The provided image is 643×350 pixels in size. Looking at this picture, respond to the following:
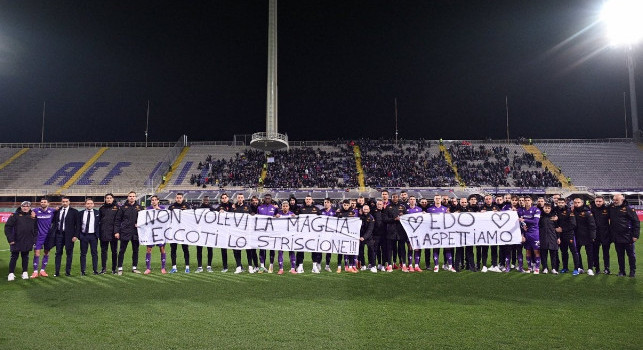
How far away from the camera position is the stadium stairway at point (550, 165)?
36.5m

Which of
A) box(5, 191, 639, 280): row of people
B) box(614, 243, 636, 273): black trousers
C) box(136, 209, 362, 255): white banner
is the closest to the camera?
box(614, 243, 636, 273): black trousers

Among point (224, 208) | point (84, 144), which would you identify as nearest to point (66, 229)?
point (224, 208)

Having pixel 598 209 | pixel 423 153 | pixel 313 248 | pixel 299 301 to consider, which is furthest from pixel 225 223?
pixel 423 153

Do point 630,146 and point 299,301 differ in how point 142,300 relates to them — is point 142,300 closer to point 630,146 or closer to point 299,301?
point 299,301

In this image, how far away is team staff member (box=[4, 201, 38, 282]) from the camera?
28.6 ft

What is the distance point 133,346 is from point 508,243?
8308mm

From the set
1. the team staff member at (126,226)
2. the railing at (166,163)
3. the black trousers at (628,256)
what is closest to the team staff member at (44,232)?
the team staff member at (126,226)

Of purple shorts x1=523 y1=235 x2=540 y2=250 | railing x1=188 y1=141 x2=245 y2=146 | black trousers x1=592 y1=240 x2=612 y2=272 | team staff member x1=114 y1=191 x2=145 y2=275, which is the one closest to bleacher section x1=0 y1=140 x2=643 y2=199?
railing x1=188 y1=141 x2=245 y2=146

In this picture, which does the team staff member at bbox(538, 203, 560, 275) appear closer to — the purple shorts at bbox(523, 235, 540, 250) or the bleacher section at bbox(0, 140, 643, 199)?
the purple shorts at bbox(523, 235, 540, 250)

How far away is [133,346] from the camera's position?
14.7 ft

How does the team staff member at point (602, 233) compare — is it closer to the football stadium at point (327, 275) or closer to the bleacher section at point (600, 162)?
the football stadium at point (327, 275)

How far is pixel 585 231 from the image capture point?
9328 millimetres

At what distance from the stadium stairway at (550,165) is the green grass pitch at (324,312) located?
31.8m

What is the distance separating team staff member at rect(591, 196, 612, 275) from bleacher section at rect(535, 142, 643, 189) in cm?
3278
